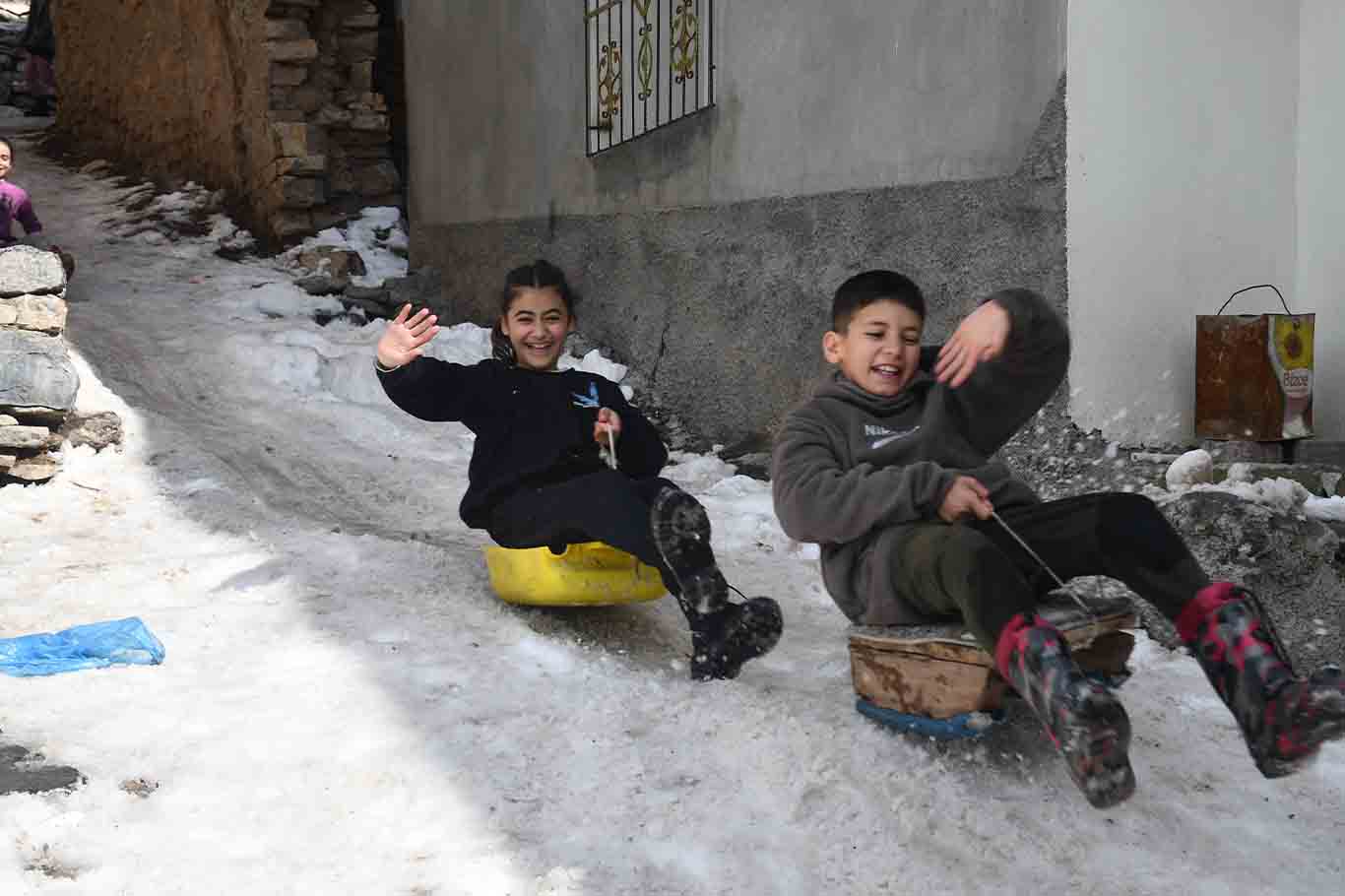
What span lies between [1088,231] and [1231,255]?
0.55 metres

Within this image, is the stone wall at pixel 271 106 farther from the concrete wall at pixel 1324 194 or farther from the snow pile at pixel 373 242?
the concrete wall at pixel 1324 194

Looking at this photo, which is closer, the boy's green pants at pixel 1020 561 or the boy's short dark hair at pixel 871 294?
the boy's green pants at pixel 1020 561

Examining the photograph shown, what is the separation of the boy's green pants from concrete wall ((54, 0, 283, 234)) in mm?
6871

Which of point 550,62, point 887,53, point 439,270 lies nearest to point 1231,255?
point 887,53

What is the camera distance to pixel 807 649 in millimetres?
3627

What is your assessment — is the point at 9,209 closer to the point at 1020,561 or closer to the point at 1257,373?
the point at 1257,373

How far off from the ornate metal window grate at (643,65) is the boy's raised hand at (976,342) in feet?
11.2

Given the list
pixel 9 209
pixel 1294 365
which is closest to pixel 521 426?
pixel 1294 365

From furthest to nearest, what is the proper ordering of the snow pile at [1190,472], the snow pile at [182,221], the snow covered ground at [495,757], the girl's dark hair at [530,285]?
the snow pile at [182,221] → the snow pile at [1190,472] → the girl's dark hair at [530,285] → the snow covered ground at [495,757]

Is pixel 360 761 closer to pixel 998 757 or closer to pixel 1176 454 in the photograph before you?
pixel 998 757

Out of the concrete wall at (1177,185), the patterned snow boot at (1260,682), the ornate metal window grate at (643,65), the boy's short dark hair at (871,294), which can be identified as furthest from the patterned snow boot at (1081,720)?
the ornate metal window grate at (643,65)

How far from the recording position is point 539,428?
12.0ft

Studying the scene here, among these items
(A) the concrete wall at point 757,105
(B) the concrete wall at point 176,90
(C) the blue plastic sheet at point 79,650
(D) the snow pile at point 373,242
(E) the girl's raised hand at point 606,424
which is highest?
(B) the concrete wall at point 176,90

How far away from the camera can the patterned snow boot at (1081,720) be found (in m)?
2.16
